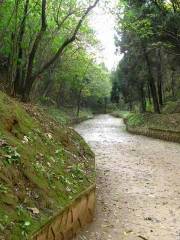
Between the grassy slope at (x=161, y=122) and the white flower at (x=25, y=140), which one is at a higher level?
the white flower at (x=25, y=140)

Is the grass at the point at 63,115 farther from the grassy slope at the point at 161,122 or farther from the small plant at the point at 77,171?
the small plant at the point at 77,171

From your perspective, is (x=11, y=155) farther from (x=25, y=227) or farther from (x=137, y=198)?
(x=137, y=198)

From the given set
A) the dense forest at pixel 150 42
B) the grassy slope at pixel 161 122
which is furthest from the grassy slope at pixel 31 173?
the grassy slope at pixel 161 122

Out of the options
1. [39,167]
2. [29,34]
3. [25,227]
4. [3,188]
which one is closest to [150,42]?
[29,34]

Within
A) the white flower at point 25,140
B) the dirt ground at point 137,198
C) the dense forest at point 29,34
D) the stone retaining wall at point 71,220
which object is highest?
the dense forest at point 29,34

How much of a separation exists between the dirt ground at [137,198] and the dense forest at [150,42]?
212 inches

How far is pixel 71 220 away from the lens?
6801mm

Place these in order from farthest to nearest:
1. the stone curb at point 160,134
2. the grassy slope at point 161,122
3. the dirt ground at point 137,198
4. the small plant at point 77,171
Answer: the grassy slope at point 161,122 < the stone curb at point 160,134 < the small plant at point 77,171 < the dirt ground at point 137,198

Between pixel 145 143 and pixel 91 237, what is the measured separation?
16.0 m

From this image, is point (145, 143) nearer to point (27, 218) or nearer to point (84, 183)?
point (84, 183)

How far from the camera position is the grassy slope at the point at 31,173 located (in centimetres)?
558

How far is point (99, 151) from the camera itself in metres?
19.1

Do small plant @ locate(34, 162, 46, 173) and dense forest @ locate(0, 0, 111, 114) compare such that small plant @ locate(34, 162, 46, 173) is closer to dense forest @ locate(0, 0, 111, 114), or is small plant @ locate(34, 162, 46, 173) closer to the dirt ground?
the dirt ground

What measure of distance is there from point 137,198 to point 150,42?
15981 mm
